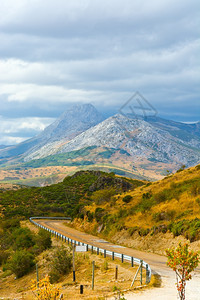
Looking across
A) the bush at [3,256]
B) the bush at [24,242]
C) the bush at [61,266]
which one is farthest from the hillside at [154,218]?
the bush at [3,256]

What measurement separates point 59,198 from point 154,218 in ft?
254

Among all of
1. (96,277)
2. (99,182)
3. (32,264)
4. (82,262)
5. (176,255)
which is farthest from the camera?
(99,182)

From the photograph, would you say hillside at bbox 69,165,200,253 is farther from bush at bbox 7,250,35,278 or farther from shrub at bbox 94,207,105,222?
bush at bbox 7,250,35,278

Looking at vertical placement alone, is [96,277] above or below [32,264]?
above

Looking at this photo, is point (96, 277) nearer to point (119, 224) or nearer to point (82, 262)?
point (82, 262)

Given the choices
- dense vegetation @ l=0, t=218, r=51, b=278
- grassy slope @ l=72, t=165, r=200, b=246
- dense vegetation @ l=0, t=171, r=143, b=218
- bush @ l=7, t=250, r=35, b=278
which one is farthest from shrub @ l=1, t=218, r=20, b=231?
bush @ l=7, t=250, r=35, b=278

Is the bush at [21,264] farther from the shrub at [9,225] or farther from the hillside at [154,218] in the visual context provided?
the shrub at [9,225]

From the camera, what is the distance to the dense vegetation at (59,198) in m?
97.9

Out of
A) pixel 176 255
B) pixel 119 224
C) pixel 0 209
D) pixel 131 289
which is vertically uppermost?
pixel 176 255

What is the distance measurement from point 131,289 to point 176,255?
778cm

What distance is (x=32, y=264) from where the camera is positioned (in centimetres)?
3762

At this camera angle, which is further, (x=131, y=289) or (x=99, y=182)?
(x=99, y=182)

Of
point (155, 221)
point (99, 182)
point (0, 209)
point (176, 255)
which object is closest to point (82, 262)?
point (155, 221)

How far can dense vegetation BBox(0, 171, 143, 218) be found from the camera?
97.9 meters
